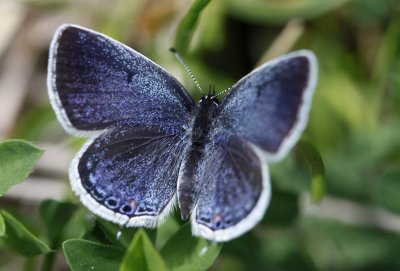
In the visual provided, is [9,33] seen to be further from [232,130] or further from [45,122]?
[232,130]

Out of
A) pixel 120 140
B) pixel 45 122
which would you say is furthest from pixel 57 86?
pixel 45 122

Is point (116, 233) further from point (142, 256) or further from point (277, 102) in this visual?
point (277, 102)

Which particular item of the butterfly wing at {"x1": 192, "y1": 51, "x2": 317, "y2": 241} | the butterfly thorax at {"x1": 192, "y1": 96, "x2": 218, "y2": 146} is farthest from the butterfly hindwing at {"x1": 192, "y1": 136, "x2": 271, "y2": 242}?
the butterfly thorax at {"x1": 192, "y1": 96, "x2": 218, "y2": 146}

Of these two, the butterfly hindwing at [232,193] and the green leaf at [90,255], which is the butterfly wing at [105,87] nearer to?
the butterfly hindwing at [232,193]

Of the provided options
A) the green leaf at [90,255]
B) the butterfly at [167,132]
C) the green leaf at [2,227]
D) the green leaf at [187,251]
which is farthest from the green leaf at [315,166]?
the green leaf at [2,227]

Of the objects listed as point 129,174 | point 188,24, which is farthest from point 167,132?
point 188,24

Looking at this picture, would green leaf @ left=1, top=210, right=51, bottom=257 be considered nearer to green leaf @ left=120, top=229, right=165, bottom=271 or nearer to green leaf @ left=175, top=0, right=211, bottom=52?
green leaf @ left=120, top=229, right=165, bottom=271

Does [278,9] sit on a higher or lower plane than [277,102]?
lower
